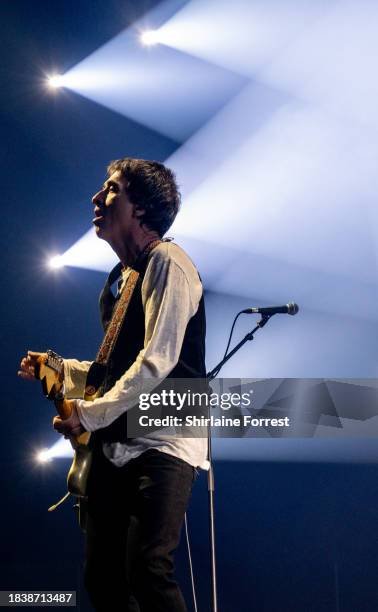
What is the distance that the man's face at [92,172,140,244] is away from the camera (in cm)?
228

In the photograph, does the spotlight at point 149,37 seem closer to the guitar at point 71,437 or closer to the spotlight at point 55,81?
the spotlight at point 55,81

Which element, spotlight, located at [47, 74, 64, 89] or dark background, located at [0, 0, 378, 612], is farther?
spotlight, located at [47, 74, 64, 89]

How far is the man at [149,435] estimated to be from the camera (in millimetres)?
1771

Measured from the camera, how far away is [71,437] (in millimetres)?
2014

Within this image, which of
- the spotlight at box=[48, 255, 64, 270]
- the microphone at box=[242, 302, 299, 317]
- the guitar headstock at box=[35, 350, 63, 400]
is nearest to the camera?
the guitar headstock at box=[35, 350, 63, 400]

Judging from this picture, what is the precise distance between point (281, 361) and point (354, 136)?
139cm

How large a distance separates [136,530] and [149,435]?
26cm

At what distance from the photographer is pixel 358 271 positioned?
3.83m

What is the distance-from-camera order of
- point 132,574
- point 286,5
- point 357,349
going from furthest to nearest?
point 286,5, point 357,349, point 132,574

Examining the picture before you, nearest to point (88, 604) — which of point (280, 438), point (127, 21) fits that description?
point (280, 438)

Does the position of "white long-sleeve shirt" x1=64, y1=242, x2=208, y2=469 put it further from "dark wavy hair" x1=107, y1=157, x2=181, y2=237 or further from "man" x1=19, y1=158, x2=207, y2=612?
"dark wavy hair" x1=107, y1=157, x2=181, y2=237

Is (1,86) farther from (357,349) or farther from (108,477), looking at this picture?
(108,477)

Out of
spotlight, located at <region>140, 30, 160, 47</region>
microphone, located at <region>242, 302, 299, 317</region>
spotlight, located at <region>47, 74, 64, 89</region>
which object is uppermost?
spotlight, located at <region>140, 30, 160, 47</region>

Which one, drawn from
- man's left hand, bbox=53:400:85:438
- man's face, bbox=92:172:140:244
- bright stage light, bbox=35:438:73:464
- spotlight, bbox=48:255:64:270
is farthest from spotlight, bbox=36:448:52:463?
man's left hand, bbox=53:400:85:438
